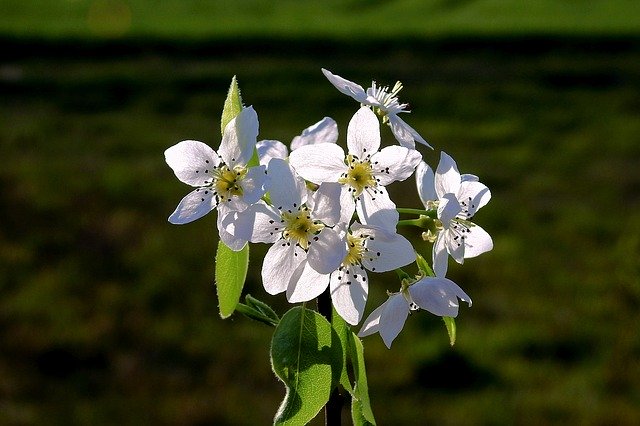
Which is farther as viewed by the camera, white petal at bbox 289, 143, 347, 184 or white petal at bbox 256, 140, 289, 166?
white petal at bbox 256, 140, 289, 166

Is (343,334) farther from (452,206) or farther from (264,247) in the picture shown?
(264,247)

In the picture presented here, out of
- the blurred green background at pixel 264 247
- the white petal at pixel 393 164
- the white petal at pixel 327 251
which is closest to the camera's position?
the white petal at pixel 327 251

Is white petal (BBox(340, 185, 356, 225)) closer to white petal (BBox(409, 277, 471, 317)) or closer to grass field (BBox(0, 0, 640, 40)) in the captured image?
white petal (BBox(409, 277, 471, 317))

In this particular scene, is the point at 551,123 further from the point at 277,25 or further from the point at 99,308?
the point at 277,25

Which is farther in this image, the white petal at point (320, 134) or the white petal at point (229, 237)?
the white petal at point (320, 134)

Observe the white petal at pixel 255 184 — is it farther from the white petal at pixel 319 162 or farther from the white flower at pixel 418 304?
the white flower at pixel 418 304

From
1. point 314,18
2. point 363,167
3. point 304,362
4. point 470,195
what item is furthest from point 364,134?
point 314,18

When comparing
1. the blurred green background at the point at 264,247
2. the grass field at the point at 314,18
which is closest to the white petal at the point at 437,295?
the blurred green background at the point at 264,247

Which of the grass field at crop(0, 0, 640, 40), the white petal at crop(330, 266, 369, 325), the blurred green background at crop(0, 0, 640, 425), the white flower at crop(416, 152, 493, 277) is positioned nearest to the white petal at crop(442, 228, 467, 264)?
the white flower at crop(416, 152, 493, 277)
